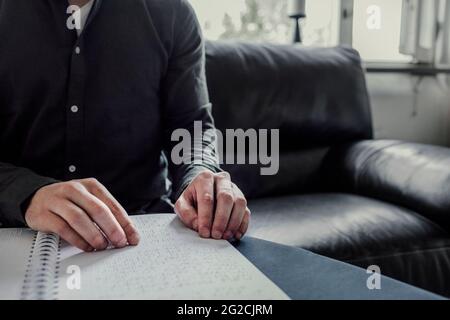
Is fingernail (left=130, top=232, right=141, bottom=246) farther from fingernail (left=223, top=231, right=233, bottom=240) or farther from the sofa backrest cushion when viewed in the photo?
the sofa backrest cushion

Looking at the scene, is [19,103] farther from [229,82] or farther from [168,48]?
[229,82]

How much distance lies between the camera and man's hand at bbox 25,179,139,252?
0.55m

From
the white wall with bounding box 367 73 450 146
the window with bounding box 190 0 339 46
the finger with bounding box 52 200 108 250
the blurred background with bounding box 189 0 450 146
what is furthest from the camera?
the white wall with bounding box 367 73 450 146

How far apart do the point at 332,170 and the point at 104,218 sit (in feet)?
4.03

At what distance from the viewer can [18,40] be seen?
0.88 m

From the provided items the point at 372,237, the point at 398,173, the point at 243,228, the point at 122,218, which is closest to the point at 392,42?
the point at 398,173

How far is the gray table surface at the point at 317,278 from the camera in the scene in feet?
1.46

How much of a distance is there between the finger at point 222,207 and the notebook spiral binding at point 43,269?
0.62 feet

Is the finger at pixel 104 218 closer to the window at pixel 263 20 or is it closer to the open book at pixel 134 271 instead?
the open book at pixel 134 271

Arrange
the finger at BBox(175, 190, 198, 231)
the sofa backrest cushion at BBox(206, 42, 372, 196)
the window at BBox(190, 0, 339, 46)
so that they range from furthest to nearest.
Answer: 1. the window at BBox(190, 0, 339, 46)
2. the sofa backrest cushion at BBox(206, 42, 372, 196)
3. the finger at BBox(175, 190, 198, 231)

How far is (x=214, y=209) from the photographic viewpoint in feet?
2.16

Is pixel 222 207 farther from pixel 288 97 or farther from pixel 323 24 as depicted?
pixel 323 24

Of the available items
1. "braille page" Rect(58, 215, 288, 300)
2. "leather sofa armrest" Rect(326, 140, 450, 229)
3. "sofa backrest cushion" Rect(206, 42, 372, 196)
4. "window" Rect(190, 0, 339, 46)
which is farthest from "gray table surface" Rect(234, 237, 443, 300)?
"window" Rect(190, 0, 339, 46)

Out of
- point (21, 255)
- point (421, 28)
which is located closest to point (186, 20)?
point (21, 255)
